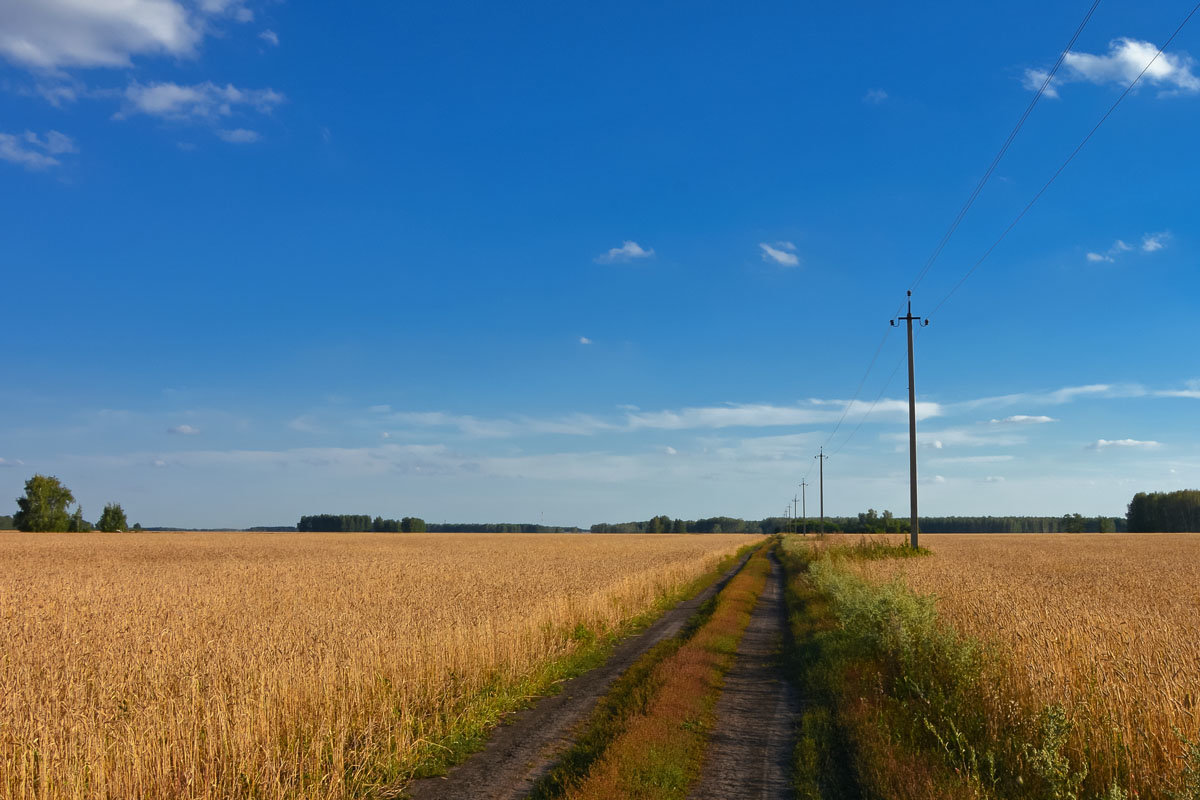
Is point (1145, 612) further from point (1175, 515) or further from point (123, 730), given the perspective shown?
point (1175, 515)

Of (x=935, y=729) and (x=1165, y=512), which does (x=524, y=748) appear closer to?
(x=935, y=729)

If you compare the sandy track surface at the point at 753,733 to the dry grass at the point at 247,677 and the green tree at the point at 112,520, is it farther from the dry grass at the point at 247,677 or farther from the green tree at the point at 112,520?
the green tree at the point at 112,520

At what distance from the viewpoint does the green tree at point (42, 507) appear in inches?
4580

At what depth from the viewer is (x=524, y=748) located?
10.2 m

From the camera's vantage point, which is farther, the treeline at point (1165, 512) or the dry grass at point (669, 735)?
the treeline at point (1165, 512)

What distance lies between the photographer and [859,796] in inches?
325

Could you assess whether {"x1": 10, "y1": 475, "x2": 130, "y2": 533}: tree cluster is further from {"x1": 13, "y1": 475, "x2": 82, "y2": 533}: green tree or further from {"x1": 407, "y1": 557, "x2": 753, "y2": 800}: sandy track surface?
{"x1": 407, "y1": 557, "x2": 753, "y2": 800}: sandy track surface

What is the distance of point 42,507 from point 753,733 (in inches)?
5639

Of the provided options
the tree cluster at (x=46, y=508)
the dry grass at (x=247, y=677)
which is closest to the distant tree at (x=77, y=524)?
the tree cluster at (x=46, y=508)

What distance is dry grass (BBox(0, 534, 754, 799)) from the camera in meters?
7.38

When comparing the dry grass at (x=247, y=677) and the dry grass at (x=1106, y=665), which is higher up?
the dry grass at (x=1106, y=665)

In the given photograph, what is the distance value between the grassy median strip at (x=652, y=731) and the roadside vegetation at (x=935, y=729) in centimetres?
159

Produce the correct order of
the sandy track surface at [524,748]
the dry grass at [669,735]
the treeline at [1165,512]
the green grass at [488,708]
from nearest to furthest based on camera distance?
the dry grass at [669,735]
the sandy track surface at [524,748]
the green grass at [488,708]
the treeline at [1165,512]

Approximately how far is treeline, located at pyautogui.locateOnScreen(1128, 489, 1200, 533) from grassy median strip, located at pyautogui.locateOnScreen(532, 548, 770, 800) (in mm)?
175128
